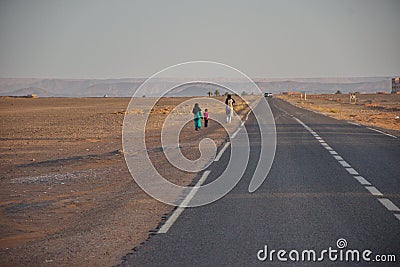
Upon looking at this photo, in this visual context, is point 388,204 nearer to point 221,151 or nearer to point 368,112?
point 221,151

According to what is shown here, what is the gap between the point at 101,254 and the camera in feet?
23.7

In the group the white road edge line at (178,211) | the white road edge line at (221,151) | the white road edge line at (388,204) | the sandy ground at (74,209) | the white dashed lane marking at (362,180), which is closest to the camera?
the sandy ground at (74,209)

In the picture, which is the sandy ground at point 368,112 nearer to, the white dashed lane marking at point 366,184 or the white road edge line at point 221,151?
the white road edge line at point 221,151

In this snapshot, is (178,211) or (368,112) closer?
(178,211)

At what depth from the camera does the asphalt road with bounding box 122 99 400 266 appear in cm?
691

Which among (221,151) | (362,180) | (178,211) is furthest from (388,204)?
(221,151)

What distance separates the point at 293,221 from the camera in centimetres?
864

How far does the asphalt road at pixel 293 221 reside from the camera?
691 centimetres

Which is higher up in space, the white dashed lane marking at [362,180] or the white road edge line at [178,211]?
the white dashed lane marking at [362,180]

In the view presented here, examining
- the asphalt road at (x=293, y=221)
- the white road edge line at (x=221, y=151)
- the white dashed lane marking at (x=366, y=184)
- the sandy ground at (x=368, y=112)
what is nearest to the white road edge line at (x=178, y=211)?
the asphalt road at (x=293, y=221)

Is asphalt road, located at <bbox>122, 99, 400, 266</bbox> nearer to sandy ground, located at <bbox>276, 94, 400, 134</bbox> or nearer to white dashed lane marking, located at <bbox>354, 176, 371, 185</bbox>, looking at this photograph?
white dashed lane marking, located at <bbox>354, 176, 371, 185</bbox>

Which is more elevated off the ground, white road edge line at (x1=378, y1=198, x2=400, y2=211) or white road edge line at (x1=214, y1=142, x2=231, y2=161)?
white road edge line at (x1=378, y1=198, x2=400, y2=211)

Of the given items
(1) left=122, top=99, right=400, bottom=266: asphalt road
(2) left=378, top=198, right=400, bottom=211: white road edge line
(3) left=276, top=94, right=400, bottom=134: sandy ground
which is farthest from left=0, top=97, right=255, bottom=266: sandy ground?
(3) left=276, top=94, right=400, bottom=134: sandy ground

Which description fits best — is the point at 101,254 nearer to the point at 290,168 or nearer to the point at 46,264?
the point at 46,264
